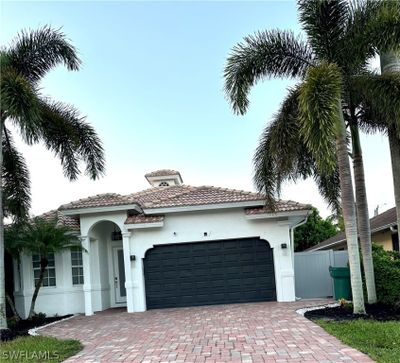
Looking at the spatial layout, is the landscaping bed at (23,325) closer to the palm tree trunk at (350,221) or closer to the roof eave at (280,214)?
the roof eave at (280,214)

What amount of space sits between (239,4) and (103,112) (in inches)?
282

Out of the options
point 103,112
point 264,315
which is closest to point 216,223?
point 264,315

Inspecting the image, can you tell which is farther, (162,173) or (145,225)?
(162,173)

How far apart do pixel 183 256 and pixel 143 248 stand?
4.48 feet

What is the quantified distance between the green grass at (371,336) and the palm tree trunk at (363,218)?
244cm

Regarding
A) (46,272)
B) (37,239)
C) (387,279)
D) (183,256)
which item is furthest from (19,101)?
(387,279)

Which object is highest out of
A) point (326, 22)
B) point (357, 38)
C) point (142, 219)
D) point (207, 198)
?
point (326, 22)

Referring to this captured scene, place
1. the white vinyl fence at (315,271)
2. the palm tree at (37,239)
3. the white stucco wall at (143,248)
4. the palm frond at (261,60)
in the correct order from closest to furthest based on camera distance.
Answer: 1. the palm frond at (261,60)
2. the palm tree at (37,239)
3. the white stucco wall at (143,248)
4. the white vinyl fence at (315,271)

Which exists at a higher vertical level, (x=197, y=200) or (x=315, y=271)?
(x=197, y=200)

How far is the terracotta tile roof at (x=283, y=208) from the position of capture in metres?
15.6

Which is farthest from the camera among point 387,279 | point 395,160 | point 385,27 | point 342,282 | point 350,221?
point 342,282

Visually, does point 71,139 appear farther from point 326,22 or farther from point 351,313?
point 351,313

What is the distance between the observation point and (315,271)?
17109 millimetres

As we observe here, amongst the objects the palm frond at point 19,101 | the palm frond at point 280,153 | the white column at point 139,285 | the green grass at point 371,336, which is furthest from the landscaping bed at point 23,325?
the palm frond at point 280,153
